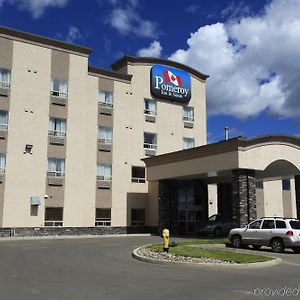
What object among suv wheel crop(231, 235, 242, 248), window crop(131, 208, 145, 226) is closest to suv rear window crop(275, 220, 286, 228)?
suv wheel crop(231, 235, 242, 248)

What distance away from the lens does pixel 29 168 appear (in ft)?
111

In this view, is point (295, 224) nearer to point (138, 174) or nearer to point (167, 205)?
point (167, 205)

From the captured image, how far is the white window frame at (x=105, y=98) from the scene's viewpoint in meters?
38.5

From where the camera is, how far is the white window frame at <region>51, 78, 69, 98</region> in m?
35.8

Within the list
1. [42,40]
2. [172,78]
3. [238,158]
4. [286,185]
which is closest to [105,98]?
[42,40]

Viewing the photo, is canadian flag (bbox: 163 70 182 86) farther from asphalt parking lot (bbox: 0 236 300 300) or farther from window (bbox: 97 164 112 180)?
asphalt parking lot (bbox: 0 236 300 300)

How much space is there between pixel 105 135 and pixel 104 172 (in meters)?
3.06

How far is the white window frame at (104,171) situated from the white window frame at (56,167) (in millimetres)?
3305

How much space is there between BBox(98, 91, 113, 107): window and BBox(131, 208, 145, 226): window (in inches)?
362

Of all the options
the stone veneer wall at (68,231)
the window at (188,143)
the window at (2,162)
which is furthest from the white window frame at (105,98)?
the stone veneer wall at (68,231)

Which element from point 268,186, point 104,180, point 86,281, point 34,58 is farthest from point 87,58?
point 86,281

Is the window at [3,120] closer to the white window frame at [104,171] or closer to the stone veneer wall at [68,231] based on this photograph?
the stone veneer wall at [68,231]

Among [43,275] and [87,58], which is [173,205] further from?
[43,275]

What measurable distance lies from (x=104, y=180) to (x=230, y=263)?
22845 millimetres
